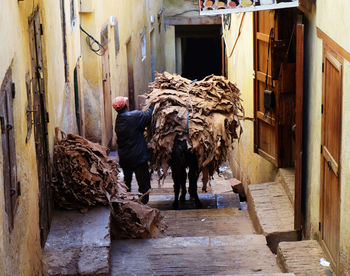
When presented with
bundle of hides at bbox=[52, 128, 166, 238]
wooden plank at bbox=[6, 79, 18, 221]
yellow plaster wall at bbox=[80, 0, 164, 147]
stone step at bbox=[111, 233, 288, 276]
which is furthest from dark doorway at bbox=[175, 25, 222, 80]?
wooden plank at bbox=[6, 79, 18, 221]

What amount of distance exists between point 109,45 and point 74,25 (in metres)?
2.58

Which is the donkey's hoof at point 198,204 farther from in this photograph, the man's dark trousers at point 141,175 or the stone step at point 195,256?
the stone step at point 195,256

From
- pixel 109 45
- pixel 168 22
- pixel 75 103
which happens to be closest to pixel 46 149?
pixel 75 103

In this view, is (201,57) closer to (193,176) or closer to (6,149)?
(193,176)

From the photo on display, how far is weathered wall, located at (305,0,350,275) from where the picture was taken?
5.72 meters

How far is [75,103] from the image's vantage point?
1157cm

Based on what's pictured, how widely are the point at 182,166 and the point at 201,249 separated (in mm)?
2506

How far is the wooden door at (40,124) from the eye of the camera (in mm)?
6848

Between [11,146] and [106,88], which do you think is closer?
[11,146]

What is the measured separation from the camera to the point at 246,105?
11.5 metres

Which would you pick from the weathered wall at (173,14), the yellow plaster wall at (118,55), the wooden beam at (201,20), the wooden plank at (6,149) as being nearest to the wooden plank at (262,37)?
the yellow plaster wall at (118,55)

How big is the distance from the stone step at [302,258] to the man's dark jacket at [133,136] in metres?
3.13

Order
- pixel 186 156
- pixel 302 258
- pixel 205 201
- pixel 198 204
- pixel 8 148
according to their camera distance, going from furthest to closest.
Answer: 1. pixel 205 201
2. pixel 198 204
3. pixel 186 156
4. pixel 302 258
5. pixel 8 148

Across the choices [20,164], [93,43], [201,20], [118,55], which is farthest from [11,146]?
[201,20]
